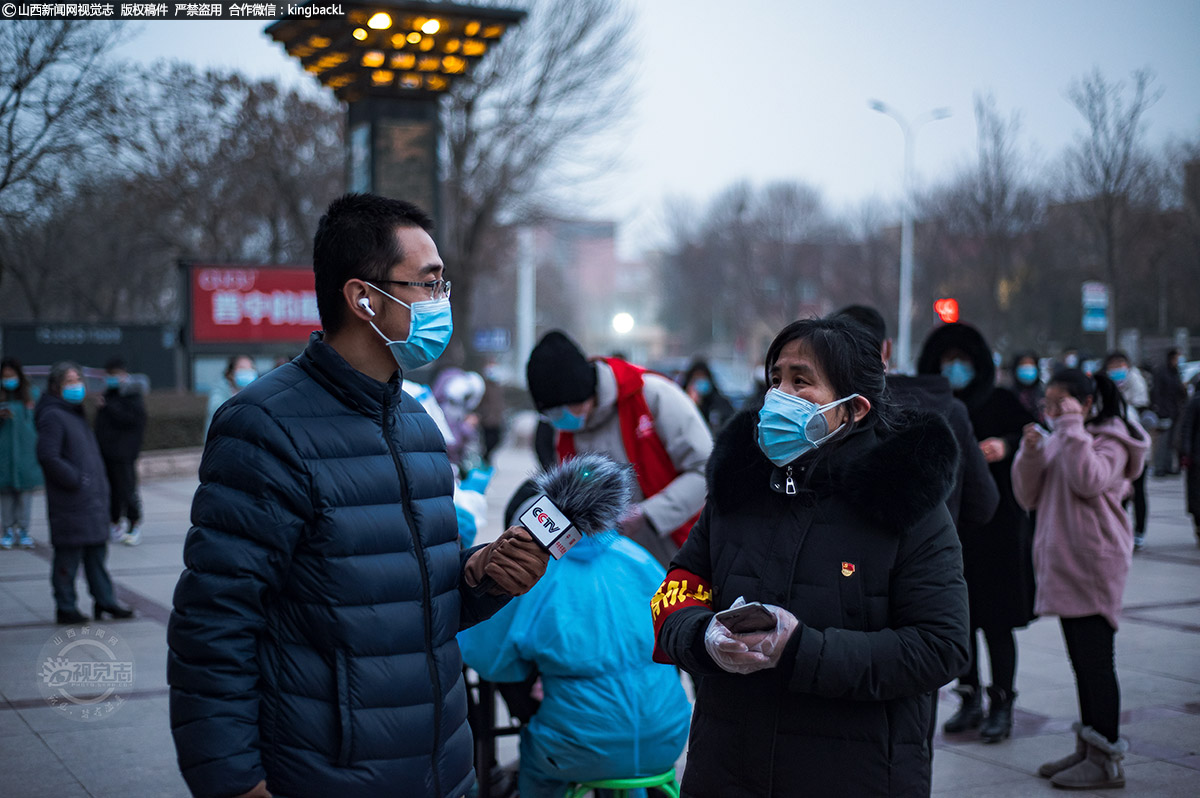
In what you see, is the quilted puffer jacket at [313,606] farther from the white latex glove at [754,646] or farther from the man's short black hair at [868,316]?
the man's short black hair at [868,316]

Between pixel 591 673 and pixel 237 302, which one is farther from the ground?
pixel 237 302

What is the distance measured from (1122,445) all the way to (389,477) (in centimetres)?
441

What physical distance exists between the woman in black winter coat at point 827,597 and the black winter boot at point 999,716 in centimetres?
342

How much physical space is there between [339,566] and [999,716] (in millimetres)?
4622

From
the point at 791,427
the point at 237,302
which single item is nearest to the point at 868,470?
the point at 791,427

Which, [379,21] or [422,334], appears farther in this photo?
[379,21]

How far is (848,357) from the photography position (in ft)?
8.96

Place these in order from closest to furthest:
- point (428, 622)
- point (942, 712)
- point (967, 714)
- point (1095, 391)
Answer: point (428, 622) < point (1095, 391) < point (967, 714) < point (942, 712)

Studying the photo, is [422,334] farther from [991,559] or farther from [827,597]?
[991,559]

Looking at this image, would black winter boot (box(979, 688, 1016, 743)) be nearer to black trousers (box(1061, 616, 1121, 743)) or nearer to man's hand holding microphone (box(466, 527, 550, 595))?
black trousers (box(1061, 616, 1121, 743))

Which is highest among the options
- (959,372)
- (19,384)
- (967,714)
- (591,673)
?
(959,372)

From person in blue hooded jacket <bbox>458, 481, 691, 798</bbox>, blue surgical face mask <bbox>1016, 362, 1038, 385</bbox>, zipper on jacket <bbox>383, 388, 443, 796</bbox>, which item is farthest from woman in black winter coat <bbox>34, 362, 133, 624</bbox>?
blue surgical face mask <bbox>1016, 362, 1038, 385</bbox>

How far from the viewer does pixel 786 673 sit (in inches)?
96.7

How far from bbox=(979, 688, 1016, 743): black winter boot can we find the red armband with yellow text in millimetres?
3673
